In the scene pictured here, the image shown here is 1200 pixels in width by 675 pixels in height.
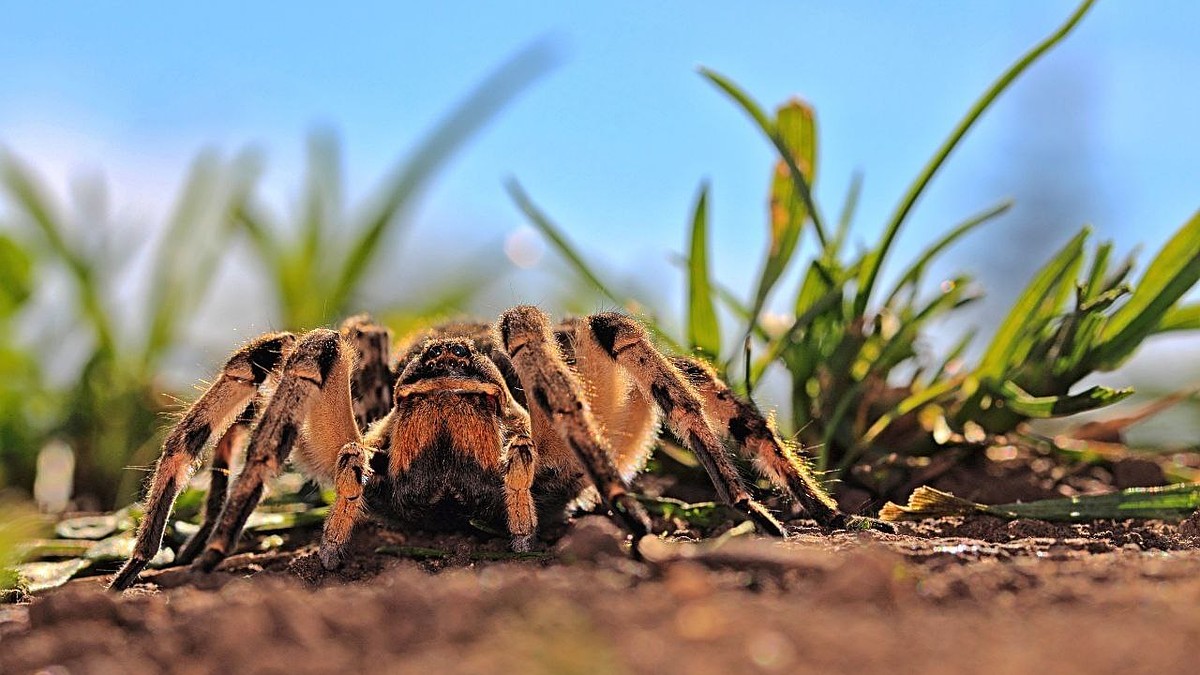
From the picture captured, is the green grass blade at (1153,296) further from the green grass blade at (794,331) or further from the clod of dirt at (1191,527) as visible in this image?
the green grass blade at (794,331)

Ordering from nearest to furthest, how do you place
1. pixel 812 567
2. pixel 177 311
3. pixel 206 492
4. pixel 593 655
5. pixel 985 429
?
1. pixel 593 655
2. pixel 812 567
3. pixel 206 492
4. pixel 985 429
5. pixel 177 311

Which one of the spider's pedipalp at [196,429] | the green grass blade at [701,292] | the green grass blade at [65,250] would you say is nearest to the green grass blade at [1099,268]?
the green grass blade at [701,292]

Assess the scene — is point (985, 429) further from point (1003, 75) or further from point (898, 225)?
point (1003, 75)

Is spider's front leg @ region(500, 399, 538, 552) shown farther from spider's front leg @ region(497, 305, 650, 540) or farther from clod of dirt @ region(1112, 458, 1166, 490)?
clod of dirt @ region(1112, 458, 1166, 490)

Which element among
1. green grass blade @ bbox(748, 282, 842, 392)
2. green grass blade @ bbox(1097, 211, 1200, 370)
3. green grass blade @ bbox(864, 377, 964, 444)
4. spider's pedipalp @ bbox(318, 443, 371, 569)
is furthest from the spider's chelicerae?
green grass blade @ bbox(1097, 211, 1200, 370)

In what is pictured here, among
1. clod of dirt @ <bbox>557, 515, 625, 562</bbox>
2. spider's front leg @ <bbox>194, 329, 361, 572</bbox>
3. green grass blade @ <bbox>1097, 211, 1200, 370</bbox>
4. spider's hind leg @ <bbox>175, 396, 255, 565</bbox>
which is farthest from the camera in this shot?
green grass blade @ <bbox>1097, 211, 1200, 370</bbox>

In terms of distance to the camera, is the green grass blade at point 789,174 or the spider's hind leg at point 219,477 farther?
the green grass blade at point 789,174

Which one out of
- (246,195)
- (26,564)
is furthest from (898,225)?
(246,195)
